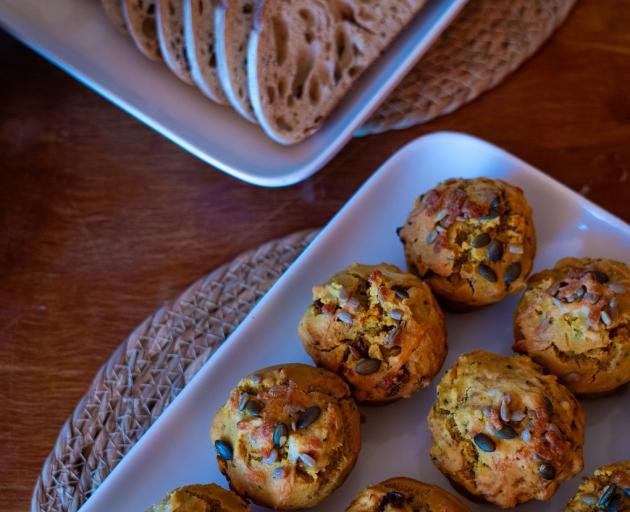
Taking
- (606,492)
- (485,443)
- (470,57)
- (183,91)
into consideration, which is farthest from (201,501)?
(470,57)

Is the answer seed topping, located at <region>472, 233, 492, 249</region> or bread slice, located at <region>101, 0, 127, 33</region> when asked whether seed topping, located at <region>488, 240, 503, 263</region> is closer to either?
seed topping, located at <region>472, 233, 492, 249</region>

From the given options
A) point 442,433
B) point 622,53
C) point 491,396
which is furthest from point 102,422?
point 622,53

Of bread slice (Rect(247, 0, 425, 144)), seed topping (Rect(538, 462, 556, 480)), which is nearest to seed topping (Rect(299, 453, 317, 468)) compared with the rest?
seed topping (Rect(538, 462, 556, 480))

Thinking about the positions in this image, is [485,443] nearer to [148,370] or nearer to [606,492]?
[606,492]

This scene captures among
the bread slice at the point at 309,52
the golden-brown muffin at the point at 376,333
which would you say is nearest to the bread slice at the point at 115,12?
the bread slice at the point at 309,52

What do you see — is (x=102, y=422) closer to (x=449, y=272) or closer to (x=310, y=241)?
(x=310, y=241)
